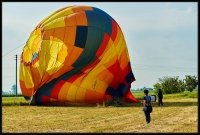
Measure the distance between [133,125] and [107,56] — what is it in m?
13.3

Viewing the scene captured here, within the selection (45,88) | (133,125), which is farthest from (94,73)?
(133,125)

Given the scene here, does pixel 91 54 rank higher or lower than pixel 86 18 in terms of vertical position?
lower

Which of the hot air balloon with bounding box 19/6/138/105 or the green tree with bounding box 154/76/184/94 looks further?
the green tree with bounding box 154/76/184/94

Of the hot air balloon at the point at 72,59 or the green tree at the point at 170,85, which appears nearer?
the hot air balloon at the point at 72,59

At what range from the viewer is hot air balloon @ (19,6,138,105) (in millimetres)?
28062

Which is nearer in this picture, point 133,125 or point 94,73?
point 133,125

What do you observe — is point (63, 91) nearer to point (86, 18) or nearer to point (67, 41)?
point (67, 41)

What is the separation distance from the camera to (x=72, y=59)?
2798 centimetres

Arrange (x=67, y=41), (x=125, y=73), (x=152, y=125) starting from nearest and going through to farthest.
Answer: (x=152, y=125) < (x=67, y=41) < (x=125, y=73)

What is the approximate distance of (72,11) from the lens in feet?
95.8

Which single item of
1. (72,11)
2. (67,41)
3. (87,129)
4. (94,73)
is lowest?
(87,129)

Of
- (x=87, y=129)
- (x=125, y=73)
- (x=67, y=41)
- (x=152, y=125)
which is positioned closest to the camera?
(x=87, y=129)

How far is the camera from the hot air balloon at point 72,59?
28062mm

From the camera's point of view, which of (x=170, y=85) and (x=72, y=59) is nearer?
(x=72, y=59)
